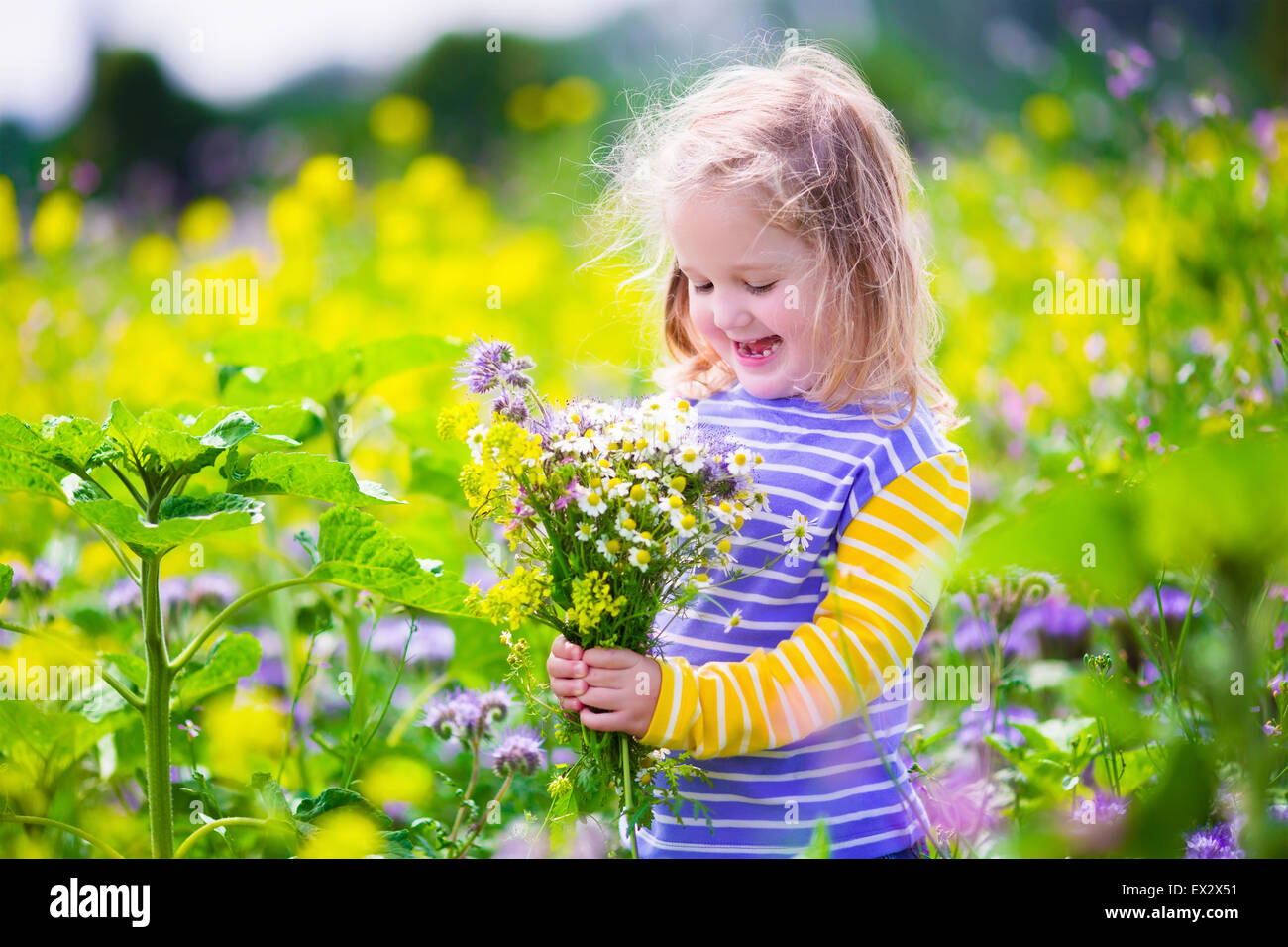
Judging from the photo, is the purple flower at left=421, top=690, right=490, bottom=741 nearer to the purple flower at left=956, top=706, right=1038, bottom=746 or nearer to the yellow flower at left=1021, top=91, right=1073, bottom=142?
the purple flower at left=956, top=706, right=1038, bottom=746

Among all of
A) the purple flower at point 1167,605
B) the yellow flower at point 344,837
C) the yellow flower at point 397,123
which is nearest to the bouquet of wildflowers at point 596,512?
the yellow flower at point 344,837

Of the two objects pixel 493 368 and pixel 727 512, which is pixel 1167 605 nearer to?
pixel 727 512

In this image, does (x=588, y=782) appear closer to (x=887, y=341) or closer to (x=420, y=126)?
(x=887, y=341)

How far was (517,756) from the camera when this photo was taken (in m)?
1.34

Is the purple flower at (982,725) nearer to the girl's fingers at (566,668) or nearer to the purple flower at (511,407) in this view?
the girl's fingers at (566,668)

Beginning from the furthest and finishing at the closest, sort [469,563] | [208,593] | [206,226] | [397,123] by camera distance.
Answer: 1. [397,123]
2. [206,226]
3. [469,563]
4. [208,593]

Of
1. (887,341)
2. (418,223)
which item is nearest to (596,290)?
(418,223)

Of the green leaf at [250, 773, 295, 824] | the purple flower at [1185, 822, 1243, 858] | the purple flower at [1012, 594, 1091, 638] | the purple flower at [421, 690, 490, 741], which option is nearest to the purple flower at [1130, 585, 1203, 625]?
the purple flower at [1012, 594, 1091, 638]

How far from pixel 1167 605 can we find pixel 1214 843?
0.62 meters

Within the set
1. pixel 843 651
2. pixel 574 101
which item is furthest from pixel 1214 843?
pixel 574 101

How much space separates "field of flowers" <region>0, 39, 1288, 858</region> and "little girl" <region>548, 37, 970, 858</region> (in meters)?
0.13

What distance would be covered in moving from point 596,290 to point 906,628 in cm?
265

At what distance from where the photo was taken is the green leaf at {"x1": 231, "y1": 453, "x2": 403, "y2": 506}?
1060 millimetres

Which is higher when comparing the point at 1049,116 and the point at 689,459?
the point at 1049,116
